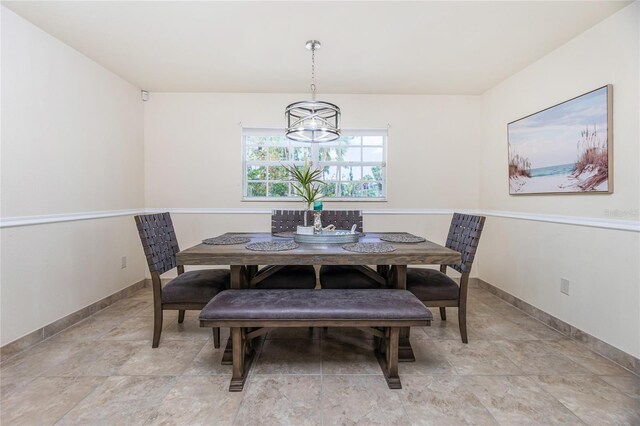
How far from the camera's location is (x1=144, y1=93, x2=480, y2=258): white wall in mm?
3570

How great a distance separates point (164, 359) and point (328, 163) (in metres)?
2.65

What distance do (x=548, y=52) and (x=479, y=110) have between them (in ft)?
3.63

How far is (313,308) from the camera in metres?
1.60

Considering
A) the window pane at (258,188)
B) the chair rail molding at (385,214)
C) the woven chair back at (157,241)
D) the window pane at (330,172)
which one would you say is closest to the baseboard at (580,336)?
the chair rail molding at (385,214)

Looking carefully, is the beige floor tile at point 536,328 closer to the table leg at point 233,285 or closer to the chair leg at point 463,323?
the chair leg at point 463,323

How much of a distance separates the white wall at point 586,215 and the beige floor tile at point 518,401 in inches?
32.3

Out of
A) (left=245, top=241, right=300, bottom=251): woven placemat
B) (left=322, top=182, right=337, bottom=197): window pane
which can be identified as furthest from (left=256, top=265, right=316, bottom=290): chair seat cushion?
(left=322, top=182, right=337, bottom=197): window pane

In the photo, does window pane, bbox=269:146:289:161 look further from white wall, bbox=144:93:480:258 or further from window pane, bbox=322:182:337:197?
window pane, bbox=322:182:337:197

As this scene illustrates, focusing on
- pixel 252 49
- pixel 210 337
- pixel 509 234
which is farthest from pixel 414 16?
pixel 210 337

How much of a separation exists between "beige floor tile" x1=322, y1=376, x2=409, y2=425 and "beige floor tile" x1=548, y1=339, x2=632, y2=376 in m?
1.36

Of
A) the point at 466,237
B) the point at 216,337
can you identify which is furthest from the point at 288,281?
the point at 466,237

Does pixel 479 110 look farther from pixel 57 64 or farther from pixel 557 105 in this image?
pixel 57 64

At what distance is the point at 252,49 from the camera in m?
2.49

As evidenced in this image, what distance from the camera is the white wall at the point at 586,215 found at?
1878 millimetres
